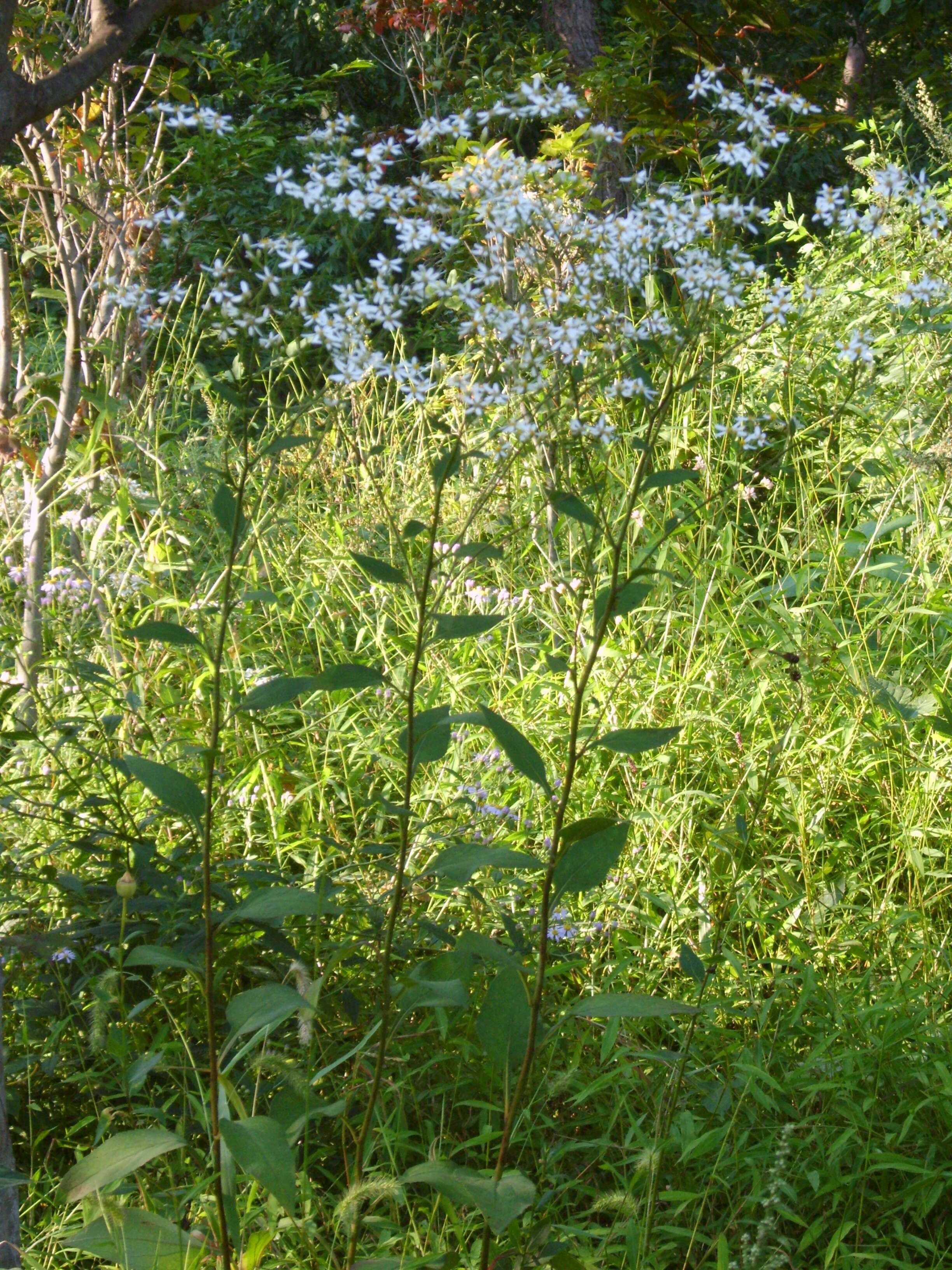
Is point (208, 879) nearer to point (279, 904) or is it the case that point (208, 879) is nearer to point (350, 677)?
point (279, 904)

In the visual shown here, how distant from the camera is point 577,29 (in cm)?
690

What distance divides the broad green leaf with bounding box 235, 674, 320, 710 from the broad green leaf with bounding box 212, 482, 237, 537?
18cm

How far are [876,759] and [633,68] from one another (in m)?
3.24

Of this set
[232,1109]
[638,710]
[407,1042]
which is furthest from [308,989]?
[638,710]

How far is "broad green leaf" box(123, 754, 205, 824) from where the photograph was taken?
1.28 meters

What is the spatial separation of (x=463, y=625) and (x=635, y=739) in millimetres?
214

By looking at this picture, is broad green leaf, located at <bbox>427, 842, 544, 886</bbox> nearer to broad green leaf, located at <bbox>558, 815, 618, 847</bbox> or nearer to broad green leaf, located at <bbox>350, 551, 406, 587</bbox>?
broad green leaf, located at <bbox>558, 815, 618, 847</bbox>

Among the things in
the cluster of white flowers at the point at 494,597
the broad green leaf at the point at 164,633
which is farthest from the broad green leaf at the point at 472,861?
the cluster of white flowers at the point at 494,597

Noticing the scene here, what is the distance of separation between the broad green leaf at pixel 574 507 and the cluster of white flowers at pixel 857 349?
501 mm

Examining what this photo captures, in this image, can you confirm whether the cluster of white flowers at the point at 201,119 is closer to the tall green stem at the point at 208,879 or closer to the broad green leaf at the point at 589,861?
the tall green stem at the point at 208,879

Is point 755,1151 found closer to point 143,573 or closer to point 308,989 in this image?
point 308,989

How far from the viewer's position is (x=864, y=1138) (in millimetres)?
1838

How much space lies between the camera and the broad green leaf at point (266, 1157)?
3.68 feet

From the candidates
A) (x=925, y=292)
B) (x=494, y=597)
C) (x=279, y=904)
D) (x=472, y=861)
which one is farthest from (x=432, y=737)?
(x=494, y=597)
